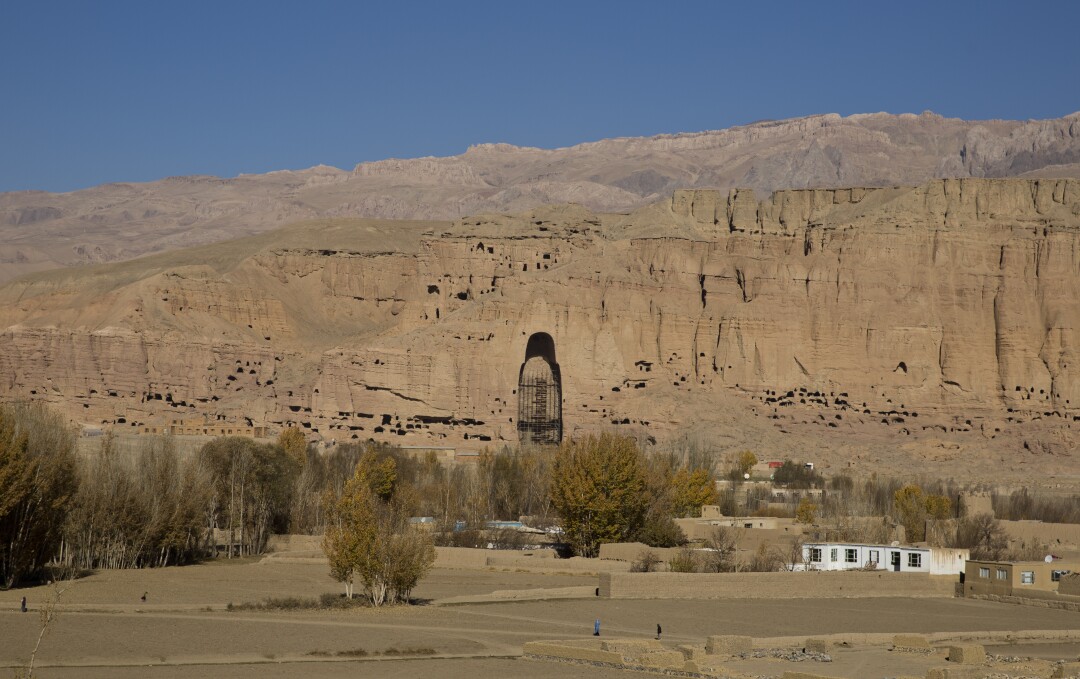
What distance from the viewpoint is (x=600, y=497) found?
67.0 m

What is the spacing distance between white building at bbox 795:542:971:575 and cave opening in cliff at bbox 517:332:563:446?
4972cm

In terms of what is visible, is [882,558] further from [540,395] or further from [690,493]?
[540,395]

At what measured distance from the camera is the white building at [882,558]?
63.0 m

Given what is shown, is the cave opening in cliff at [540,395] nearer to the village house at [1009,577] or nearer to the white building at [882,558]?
the white building at [882,558]

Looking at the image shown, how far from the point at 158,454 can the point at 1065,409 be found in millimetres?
69965

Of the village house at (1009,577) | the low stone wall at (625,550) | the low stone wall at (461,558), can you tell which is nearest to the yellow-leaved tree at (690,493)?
the low stone wall at (625,550)

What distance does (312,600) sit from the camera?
166ft

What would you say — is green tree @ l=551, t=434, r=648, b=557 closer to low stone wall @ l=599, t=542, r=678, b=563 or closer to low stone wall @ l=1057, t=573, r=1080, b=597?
low stone wall @ l=599, t=542, r=678, b=563

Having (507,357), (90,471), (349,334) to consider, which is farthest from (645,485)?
(349,334)

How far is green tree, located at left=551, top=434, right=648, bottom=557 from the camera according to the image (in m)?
66.4

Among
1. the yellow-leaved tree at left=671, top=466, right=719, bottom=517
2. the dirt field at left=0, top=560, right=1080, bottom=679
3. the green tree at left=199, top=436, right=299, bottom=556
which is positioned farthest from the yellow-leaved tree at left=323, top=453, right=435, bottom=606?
the yellow-leaved tree at left=671, top=466, right=719, bottom=517

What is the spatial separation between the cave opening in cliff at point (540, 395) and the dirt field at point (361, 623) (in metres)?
52.5

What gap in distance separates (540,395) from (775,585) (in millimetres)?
61295

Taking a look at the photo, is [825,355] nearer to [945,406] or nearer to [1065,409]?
[945,406]
